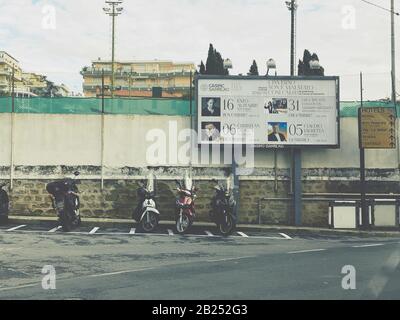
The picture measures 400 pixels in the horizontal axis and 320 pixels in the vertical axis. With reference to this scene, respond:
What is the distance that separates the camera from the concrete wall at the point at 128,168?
54.6ft

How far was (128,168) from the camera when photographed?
664 inches

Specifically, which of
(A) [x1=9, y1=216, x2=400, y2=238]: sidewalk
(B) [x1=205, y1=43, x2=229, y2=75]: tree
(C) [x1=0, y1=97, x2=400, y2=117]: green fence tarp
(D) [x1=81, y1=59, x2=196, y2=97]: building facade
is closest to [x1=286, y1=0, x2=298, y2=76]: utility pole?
(C) [x1=0, y1=97, x2=400, y2=117]: green fence tarp

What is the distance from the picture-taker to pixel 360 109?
16.2m

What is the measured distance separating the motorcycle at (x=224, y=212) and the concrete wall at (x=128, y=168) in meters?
2.20

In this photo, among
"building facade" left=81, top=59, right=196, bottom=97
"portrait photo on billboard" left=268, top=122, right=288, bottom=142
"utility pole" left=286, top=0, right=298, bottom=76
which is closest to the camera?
"portrait photo on billboard" left=268, top=122, right=288, bottom=142

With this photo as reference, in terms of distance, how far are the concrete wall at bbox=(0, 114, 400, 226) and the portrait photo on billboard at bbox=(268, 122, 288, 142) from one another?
561 mm

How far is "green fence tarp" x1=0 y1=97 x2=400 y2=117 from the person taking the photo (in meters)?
16.9

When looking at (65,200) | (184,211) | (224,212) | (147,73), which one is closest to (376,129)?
(224,212)

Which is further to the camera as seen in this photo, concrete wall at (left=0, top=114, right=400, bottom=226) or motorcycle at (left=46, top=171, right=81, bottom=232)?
concrete wall at (left=0, top=114, right=400, bottom=226)

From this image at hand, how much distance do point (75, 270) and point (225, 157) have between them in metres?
9.04

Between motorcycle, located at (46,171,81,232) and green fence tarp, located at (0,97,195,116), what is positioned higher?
green fence tarp, located at (0,97,195,116)

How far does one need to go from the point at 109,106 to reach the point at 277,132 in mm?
5592

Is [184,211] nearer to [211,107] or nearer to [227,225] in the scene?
[227,225]

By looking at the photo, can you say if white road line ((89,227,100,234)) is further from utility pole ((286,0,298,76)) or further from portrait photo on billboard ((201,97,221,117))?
utility pole ((286,0,298,76))
